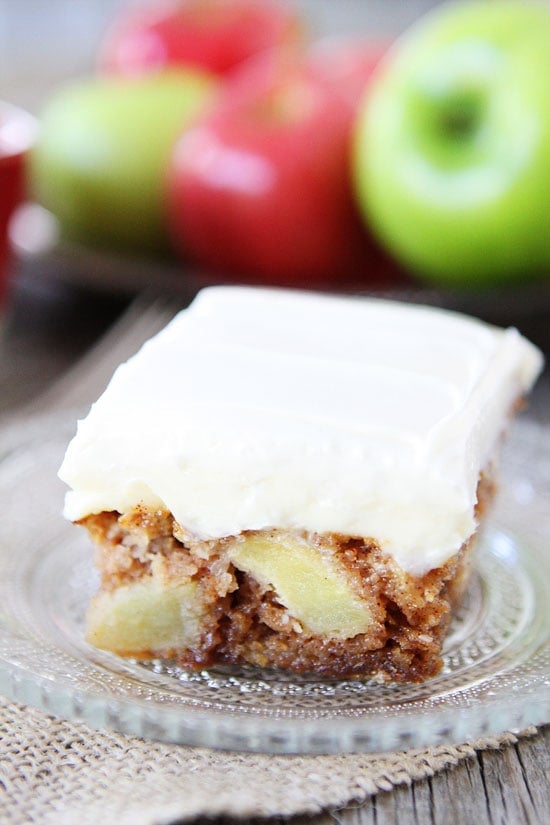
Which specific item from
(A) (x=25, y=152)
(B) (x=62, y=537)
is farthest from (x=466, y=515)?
(A) (x=25, y=152)

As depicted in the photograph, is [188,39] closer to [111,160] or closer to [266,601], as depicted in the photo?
[111,160]

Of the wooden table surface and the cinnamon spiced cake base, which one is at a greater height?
the cinnamon spiced cake base

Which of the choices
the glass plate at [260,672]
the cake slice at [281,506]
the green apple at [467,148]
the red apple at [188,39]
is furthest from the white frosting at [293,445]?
the red apple at [188,39]

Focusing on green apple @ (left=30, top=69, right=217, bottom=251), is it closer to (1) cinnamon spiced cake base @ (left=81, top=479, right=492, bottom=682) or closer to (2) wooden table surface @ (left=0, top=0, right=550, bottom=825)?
(2) wooden table surface @ (left=0, top=0, right=550, bottom=825)

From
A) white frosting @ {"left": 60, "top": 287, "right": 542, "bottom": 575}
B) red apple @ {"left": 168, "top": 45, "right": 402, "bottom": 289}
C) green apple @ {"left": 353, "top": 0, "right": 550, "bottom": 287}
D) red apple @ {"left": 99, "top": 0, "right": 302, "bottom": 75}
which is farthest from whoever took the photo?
red apple @ {"left": 99, "top": 0, "right": 302, "bottom": 75}

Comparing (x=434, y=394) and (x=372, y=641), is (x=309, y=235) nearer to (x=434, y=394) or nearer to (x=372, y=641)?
(x=434, y=394)

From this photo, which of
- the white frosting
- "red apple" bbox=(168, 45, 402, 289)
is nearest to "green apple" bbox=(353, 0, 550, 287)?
"red apple" bbox=(168, 45, 402, 289)
